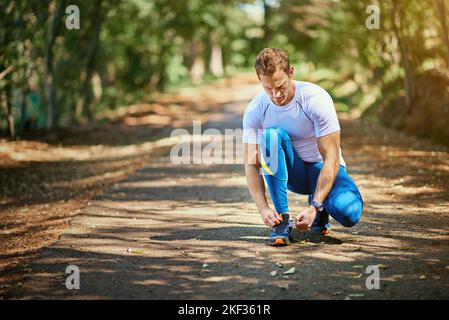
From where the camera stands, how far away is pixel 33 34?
17.2 meters

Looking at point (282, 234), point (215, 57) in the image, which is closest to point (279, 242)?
point (282, 234)

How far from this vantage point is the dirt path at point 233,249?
435 centimetres

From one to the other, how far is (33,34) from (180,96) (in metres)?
15.4

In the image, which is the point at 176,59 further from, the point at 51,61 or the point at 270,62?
the point at 270,62

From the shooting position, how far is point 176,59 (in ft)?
131

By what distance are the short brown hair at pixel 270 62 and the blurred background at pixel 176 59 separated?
7.63 metres

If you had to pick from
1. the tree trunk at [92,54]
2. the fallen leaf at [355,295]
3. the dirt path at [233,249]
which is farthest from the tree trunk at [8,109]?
the fallen leaf at [355,295]

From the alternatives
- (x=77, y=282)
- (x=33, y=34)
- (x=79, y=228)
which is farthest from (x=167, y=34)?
(x=77, y=282)

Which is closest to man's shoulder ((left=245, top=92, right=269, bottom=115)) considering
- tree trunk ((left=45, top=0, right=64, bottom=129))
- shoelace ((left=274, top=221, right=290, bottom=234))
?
shoelace ((left=274, top=221, right=290, bottom=234))

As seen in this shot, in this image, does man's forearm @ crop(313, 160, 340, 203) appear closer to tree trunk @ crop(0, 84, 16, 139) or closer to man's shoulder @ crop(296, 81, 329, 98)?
man's shoulder @ crop(296, 81, 329, 98)

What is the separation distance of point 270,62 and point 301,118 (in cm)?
66

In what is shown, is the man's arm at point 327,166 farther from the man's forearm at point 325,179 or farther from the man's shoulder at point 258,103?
the man's shoulder at point 258,103

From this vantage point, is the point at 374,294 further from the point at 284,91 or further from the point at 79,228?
the point at 79,228
